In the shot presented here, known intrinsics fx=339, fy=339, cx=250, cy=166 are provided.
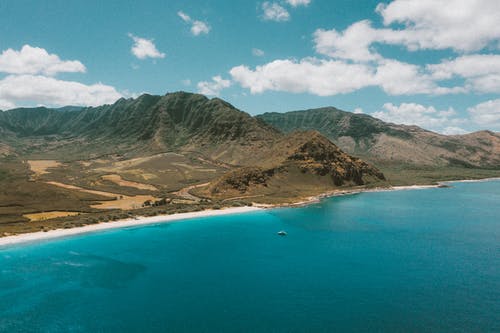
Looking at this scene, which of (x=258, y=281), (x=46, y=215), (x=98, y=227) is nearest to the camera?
(x=258, y=281)

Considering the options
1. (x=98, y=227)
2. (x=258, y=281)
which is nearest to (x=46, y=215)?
(x=98, y=227)

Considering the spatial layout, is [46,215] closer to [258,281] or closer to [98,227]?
[98,227]

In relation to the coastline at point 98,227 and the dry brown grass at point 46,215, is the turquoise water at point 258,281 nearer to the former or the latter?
the coastline at point 98,227

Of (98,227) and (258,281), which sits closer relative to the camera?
(258,281)

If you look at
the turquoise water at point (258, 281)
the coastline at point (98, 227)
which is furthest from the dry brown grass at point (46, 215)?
the turquoise water at point (258, 281)

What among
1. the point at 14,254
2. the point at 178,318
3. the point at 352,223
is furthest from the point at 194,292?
the point at 352,223

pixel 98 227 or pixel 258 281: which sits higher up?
pixel 98 227

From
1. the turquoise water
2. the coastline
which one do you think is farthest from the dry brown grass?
the turquoise water

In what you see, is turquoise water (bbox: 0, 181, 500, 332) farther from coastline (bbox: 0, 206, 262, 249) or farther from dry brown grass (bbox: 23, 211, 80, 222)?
dry brown grass (bbox: 23, 211, 80, 222)

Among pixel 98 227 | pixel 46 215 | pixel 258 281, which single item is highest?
pixel 46 215

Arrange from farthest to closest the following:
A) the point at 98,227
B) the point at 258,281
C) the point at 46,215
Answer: the point at 46,215
the point at 98,227
the point at 258,281
